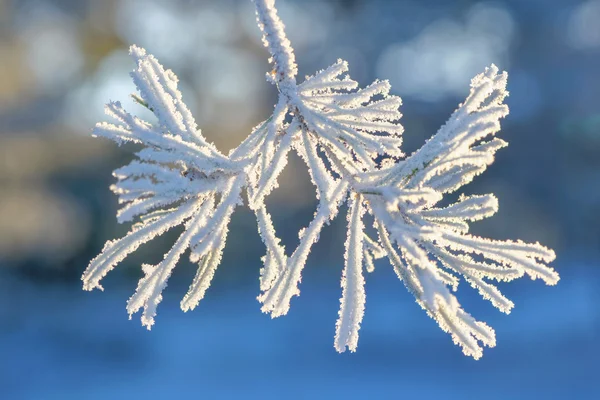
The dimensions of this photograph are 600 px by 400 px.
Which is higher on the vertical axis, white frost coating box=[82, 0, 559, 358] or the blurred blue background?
the blurred blue background

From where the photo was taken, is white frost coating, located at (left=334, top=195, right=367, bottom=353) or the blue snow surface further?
the blue snow surface

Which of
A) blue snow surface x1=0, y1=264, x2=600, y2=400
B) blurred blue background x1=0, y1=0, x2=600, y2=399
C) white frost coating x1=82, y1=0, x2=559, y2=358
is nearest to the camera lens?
white frost coating x1=82, y1=0, x2=559, y2=358

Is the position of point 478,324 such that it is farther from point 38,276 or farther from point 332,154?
point 38,276

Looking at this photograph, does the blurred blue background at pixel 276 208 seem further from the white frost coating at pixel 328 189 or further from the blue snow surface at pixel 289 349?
the white frost coating at pixel 328 189

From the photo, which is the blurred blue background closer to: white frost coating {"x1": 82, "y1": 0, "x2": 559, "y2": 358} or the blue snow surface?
the blue snow surface

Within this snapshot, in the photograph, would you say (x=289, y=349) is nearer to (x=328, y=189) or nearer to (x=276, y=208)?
(x=276, y=208)

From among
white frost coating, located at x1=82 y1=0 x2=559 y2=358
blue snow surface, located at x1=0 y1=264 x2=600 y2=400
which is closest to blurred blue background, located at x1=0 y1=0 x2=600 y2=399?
blue snow surface, located at x1=0 y1=264 x2=600 y2=400

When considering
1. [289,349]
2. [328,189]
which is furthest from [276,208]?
[328,189]
